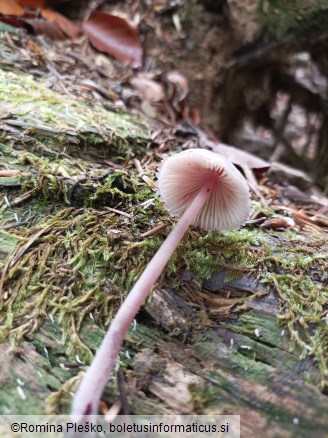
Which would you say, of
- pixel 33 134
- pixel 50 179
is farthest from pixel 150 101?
pixel 50 179

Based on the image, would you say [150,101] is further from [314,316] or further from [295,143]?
[295,143]

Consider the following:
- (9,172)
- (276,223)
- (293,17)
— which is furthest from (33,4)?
(276,223)

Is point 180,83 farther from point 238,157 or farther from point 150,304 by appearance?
point 150,304

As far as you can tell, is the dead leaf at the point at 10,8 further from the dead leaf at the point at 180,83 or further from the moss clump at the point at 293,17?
the moss clump at the point at 293,17

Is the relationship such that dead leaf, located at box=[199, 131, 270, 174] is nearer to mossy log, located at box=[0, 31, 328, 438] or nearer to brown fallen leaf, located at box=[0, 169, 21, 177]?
mossy log, located at box=[0, 31, 328, 438]

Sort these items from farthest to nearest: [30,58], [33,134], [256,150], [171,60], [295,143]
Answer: [295,143] → [256,150] → [171,60] → [30,58] → [33,134]

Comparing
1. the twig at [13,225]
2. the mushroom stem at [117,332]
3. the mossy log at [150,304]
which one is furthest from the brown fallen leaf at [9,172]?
the mushroom stem at [117,332]
